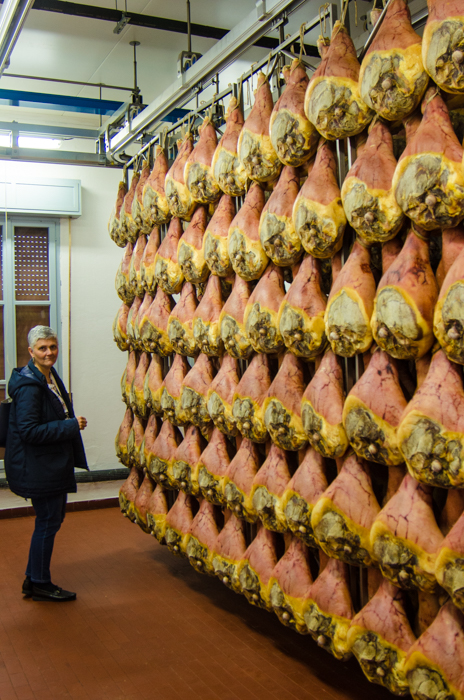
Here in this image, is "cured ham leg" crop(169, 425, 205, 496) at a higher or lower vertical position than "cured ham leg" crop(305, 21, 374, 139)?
lower

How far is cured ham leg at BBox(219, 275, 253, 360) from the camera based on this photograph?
11.2 feet

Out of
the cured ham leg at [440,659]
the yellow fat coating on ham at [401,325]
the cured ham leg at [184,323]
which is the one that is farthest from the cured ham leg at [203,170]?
the cured ham leg at [440,659]

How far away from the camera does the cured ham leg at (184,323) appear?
401 centimetres

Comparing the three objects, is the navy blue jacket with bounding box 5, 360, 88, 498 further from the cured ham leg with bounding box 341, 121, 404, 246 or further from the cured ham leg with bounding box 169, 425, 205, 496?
the cured ham leg with bounding box 341, 121, 404, 246

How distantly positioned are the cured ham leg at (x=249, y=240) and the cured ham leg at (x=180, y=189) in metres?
0.71

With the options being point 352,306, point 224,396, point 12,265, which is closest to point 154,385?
point 224,396

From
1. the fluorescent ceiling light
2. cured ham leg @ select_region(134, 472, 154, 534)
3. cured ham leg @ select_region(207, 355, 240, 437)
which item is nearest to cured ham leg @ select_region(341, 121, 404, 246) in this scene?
cured ham leg @ select_region(207, 355, 240, 437)

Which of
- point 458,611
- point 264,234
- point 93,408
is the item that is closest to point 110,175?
point 93,408

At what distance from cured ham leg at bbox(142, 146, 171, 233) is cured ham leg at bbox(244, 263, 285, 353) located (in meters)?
1.41

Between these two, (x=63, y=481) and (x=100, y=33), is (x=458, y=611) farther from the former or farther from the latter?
(x=100, y=33)

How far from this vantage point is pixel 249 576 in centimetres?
341

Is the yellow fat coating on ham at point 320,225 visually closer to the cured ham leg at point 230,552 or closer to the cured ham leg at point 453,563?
the cured ham leg at point 453,563

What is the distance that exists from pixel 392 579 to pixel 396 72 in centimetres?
187

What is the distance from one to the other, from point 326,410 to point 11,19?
271cm
